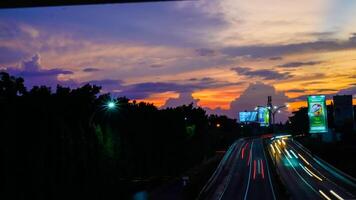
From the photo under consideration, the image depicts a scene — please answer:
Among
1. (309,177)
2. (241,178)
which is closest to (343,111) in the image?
(309,177)

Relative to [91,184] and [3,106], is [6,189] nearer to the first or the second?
[3,106]

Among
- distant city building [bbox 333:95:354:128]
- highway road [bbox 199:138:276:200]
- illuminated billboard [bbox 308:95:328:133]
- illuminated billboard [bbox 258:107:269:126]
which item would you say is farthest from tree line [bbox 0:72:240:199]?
illuminated billboard [bbox 258:107:269:126]

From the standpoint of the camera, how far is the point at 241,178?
84500mm

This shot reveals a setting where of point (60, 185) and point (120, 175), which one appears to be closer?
point (60, 185)

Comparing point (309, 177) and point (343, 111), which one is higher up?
point (343, 111)

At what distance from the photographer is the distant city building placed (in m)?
120

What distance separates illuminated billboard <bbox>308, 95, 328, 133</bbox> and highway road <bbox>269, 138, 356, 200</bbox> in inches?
297

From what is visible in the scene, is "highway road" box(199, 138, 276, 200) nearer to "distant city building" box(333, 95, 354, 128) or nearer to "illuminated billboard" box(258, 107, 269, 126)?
"distant city building" box(333, 95, 354, 128)

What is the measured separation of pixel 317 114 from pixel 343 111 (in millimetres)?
33081

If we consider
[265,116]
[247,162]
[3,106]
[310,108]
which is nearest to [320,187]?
[310,108]

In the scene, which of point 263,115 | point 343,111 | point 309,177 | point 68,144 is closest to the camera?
point 68,144

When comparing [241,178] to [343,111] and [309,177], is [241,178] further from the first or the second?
[343,111]

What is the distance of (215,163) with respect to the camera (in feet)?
320

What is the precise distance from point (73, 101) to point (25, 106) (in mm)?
9157
